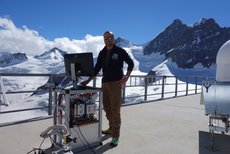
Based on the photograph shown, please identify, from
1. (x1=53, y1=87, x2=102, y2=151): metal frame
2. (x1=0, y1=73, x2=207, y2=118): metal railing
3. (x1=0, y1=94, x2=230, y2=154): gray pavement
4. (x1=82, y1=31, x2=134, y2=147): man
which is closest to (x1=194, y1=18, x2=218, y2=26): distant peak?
(x1=0, y1=73, x2=207, y2=118): metal railing

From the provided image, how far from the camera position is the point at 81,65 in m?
3.15

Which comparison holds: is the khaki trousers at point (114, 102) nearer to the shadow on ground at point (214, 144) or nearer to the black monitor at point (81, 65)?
the black monitor at point (81, 65)

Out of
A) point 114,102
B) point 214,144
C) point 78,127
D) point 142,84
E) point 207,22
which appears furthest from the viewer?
point 207,22

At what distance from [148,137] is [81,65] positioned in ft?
4.76

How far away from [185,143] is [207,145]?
28 centimetres

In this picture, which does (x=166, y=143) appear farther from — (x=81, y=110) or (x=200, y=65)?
(x=200, y=65)

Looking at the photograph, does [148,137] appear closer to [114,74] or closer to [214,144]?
[214,144]

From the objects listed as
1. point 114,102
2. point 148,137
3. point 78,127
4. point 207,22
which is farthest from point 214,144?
point 207,22

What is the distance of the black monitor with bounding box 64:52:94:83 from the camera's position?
3.08 meters

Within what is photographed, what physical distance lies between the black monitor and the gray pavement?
89cm

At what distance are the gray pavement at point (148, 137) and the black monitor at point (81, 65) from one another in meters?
0.89

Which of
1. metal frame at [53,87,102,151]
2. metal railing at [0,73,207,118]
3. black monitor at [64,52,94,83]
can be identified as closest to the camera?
metal frame at [53,87,102,151]

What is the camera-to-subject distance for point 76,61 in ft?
10.4

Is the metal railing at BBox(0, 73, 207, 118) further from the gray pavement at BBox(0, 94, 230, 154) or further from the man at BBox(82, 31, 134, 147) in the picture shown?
the man at BBox(82, 31, 134, 147)
